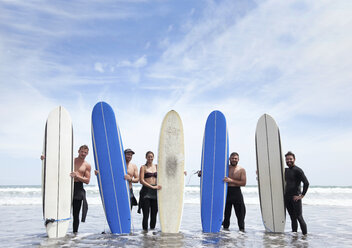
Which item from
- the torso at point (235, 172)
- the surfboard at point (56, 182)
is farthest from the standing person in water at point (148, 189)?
the torso at point (235, 172)

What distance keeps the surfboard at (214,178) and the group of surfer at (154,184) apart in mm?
133

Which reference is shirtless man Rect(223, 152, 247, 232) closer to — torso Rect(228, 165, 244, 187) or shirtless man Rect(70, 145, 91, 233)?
torso Rect(228, 165, 244, 187)

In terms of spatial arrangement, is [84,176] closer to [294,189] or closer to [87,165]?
[87,165]

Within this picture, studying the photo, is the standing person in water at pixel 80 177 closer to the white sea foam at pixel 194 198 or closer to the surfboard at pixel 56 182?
the surfboard at pixel 56 182

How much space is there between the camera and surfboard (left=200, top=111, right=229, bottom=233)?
5.21m

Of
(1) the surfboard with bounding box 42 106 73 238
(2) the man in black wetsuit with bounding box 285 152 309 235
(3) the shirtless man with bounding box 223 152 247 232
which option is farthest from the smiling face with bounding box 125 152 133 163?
(2) the man in black wetsuit with bounding box 285 152 309 235

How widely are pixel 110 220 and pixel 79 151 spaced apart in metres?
1.31

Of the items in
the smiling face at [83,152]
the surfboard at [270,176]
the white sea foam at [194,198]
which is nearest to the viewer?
the smiling face at [83,152]

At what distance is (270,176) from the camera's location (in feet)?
17.5

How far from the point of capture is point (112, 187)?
5.02 m

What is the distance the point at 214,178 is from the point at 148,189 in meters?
1.21

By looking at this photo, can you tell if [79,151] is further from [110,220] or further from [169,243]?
[169,243]

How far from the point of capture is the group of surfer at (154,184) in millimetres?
4848

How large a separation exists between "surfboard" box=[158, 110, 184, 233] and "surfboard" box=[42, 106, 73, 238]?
157 centimetres
